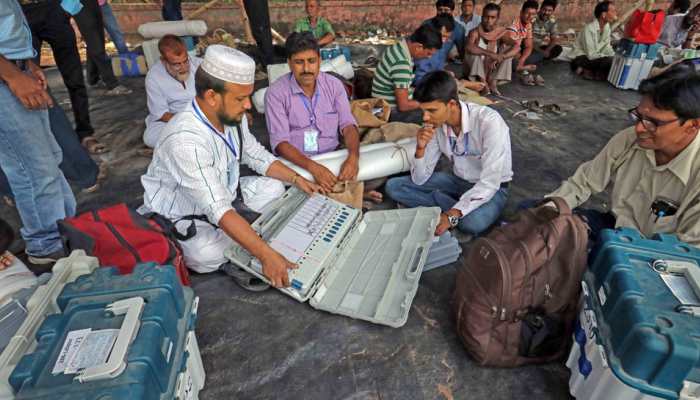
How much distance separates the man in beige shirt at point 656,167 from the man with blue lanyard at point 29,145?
266 centimetres

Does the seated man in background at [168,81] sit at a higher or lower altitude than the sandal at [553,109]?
higher

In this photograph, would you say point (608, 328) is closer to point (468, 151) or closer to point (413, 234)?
point (413, 234)

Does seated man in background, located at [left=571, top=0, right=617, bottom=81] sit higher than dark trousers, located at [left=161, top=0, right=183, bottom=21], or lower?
lower

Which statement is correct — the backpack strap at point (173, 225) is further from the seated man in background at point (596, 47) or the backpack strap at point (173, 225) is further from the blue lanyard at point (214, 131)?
the seated man in background at point (596, 47)

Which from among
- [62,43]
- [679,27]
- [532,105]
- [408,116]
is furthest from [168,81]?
[679,27]

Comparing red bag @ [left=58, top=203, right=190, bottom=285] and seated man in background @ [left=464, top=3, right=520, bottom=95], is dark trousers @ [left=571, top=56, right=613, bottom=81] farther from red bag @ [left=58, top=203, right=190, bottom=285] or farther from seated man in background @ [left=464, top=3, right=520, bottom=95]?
red bag @ [left=58, top=203, right=190, bottom=285]

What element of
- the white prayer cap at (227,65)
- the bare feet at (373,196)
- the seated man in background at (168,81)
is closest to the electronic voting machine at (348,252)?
the bare feet at (373,196)

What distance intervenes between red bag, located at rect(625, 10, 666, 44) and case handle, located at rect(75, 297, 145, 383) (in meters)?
5.88

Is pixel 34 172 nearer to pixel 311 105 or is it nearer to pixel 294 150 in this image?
pixel 294 150

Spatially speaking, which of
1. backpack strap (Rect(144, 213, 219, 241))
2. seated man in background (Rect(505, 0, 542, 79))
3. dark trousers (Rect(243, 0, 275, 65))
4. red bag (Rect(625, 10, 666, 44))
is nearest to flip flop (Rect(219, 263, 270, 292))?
backpack strap (Rect(144, 213, 219, 241))

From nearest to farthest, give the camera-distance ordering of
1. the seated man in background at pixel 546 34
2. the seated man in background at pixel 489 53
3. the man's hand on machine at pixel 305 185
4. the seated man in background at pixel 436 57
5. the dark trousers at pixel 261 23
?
1. the man's hand on machine at pixel 305 185
2. the seated man in background at pixel 436 57
3. the seated man in background at pixel 489 53
4. the dark trousers at pixel 261 23
5. the seated man in background at pixel 546 34

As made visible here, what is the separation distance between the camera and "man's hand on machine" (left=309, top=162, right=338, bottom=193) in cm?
247

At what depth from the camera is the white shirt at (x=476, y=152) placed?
2258 millimetres

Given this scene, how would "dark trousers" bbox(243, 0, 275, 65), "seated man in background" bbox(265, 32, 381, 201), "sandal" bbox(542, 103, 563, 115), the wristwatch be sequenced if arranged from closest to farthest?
the wristwatch, "seated man in background" bbox(265, 32, 381, 201), "sandal" bbox(542, 103, 563, 115), "dark trousers" bbox(243, 0, 275, 65)
